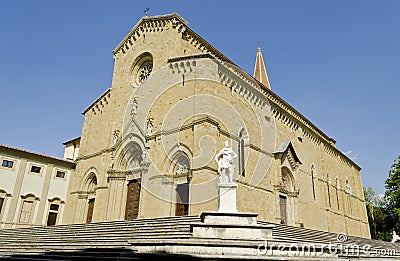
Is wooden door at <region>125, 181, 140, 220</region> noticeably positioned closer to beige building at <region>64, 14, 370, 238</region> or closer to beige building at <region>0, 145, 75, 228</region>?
beige building at <region>64, 14, 370, 238</region>

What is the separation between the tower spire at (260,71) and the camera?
40094mm

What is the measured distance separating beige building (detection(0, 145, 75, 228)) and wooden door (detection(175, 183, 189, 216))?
11471 mm

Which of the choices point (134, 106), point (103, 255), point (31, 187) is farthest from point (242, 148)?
point (31, 187)

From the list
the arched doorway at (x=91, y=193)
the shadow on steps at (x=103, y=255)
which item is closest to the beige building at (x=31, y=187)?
the arched doorway at (x=91, y=193)

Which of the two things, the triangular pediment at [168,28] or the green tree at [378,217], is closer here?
the triangular pediment at [168,28]

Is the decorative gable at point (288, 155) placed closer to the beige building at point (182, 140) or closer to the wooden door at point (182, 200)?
the beige building at point (182, 140)

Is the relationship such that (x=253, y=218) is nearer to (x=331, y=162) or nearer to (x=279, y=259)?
(x=279, y=259)

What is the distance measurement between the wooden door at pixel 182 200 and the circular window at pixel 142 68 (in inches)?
330

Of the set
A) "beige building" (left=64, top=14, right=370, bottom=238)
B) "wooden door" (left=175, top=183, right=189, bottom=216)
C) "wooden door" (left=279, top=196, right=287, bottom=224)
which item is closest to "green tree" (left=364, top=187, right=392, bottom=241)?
"beige building" (left=64, top=14, right=370, bottom=238)

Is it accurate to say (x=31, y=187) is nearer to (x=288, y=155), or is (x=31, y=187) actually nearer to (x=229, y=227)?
(x=229, y=227)

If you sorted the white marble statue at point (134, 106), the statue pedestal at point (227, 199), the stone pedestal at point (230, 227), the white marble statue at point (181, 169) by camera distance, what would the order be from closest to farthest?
the stone pedestal at point (230, 227)
the statue pedestal at point (227, 199)
the white marble statue at point (181, 169)
the white marble statue at point (134, 106)

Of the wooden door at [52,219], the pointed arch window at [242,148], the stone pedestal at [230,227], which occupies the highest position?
the pointed arch window at [242,148]

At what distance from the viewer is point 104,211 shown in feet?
57.5

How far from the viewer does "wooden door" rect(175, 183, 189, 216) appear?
14.1 meters
